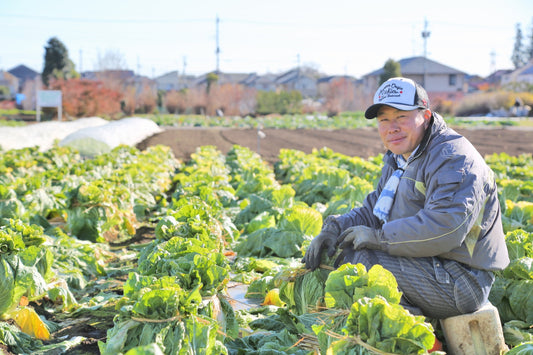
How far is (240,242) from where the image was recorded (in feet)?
20.8

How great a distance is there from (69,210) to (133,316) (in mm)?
4417

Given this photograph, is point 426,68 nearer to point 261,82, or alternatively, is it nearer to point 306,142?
point 261,82

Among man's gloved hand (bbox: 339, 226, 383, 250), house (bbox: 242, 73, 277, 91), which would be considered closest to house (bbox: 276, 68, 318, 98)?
house (bbox: 242, 73, 277, 91)

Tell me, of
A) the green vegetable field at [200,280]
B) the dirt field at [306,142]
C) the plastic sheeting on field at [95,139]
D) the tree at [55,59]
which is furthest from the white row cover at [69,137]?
the tree at [55,59]

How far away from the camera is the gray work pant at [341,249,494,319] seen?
10.5 ft

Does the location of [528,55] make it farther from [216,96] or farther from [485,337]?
[485,337]

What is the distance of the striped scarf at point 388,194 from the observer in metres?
3.73

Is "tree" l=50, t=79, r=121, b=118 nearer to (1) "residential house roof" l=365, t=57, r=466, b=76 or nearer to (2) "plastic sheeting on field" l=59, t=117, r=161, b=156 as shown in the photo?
(2) "plastic sheeting on field" l=59, t=117, r=161, b=156

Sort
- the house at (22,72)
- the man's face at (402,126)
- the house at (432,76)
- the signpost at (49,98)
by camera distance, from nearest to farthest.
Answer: the man's face at (402,126), the signpost at (49,98), the house at (432,76), the house at (22,72)

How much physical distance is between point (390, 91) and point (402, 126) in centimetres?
24

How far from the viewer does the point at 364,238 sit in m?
3.39

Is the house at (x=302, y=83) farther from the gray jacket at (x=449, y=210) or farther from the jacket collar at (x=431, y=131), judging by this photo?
the gray jacket at (x=449, y=210)

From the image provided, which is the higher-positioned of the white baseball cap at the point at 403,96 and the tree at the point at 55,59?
the tree at the point at 55,59

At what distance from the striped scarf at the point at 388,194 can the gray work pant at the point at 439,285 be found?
436 mm
